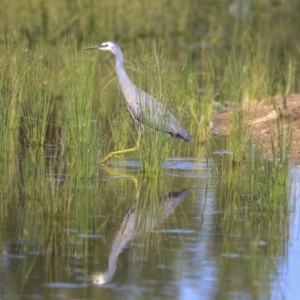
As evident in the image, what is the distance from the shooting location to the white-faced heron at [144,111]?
8359mm

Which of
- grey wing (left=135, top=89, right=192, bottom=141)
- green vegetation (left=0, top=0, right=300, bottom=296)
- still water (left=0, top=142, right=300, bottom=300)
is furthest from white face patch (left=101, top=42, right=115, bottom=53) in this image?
still water (left=0, top=142, right=300, bottom=300)

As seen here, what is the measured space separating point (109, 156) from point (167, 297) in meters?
4.20

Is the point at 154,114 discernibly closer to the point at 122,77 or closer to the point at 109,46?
the point at 122,77

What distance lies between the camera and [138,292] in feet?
16.4

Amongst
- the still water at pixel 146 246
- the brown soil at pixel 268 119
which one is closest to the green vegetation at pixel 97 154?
the still water at pixel 146 246

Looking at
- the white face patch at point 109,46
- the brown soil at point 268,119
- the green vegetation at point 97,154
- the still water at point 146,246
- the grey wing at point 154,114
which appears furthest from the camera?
the brown soil at point 268,119

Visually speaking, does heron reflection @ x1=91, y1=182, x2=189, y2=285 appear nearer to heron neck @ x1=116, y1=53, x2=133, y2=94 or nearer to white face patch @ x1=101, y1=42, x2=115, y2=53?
heron neck @ x1=116, y1=53, x2=133, y2=94

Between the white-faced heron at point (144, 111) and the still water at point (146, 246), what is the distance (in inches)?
23.4

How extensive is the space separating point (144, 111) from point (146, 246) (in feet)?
9.93

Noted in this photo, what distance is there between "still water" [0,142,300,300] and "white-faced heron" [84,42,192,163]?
1.95ft

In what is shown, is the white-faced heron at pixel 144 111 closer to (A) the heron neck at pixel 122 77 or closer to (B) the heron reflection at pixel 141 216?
(A) the heron neck at pixel 122 77

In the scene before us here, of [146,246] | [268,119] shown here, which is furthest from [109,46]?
[146,246]

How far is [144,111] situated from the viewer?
29.1ft

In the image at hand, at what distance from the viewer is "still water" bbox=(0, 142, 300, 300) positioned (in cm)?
511
